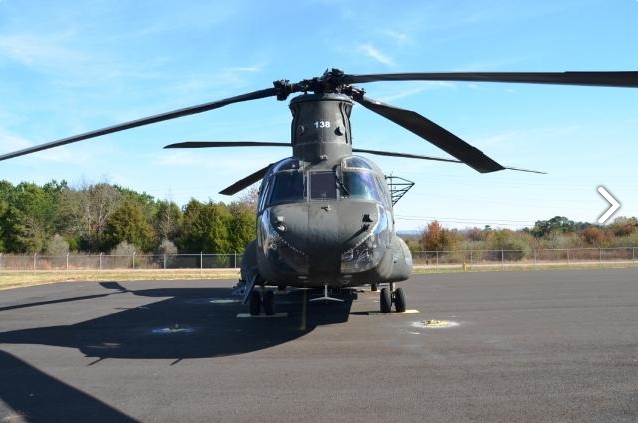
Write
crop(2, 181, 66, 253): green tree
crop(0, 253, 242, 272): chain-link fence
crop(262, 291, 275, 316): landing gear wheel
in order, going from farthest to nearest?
crop(2, 181, 66, 253): green tree
crop(0, 253, 242, 272): chain-link fence
crop(262, 291, 275, 316): landing gear wheel

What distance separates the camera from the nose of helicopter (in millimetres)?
8383

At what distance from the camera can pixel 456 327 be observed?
1096 centimetres

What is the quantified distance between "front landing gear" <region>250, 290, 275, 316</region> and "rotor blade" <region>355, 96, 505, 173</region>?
4.87 m

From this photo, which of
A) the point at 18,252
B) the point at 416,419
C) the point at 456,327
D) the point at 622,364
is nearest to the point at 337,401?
the point at 416,419

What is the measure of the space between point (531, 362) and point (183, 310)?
32.0 feet

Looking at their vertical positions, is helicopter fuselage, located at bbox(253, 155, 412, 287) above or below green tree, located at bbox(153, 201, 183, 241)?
below

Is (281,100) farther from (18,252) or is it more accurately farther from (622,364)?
(18,252)

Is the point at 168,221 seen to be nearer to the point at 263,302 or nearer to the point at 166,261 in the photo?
the point at 166,261

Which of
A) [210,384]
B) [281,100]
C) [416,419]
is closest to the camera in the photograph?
[416,419]

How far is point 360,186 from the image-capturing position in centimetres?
992

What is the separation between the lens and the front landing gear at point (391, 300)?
43.2 feet

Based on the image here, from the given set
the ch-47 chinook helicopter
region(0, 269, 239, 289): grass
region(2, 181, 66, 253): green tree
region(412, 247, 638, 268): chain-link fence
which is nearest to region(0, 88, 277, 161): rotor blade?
the ch-47 chinook helicopter

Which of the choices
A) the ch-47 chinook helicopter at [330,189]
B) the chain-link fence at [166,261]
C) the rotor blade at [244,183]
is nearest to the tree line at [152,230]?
the chain-link fence at [166,261]

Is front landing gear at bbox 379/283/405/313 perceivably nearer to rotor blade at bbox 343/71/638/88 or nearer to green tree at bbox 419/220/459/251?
rotor blade at bbox 343/71/638/88
